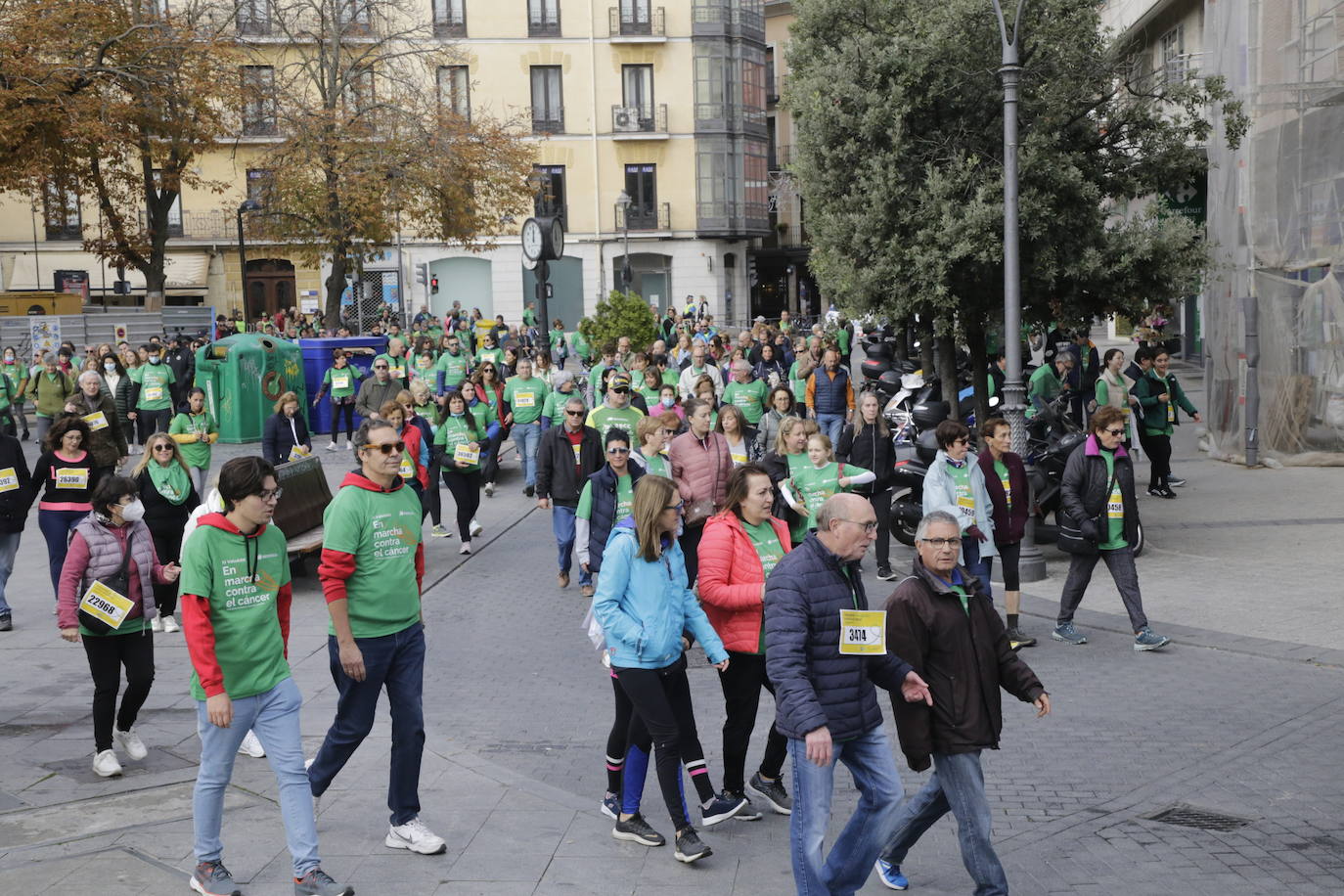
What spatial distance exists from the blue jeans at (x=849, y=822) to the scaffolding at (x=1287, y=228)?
1337 cm

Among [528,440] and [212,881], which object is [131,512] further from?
[528,440]

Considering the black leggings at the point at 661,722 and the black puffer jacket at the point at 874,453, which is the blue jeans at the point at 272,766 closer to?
the black leggings at the point at 661,722

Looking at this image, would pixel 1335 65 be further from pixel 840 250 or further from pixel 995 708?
pixel 995 708

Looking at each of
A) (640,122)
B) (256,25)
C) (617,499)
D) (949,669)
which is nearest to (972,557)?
(617,499)

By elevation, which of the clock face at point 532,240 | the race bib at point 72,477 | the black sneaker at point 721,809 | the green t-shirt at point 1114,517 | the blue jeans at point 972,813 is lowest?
the black sneaker at point 721,809

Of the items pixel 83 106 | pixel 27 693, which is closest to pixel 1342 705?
pixel 27 693

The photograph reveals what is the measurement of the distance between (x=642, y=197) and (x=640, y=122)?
2.62 meters

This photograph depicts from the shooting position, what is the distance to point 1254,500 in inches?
618

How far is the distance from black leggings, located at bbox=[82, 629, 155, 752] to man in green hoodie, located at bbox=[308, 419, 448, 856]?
1685 mm

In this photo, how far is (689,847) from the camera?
604 centimetres

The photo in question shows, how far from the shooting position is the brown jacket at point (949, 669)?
17.2 feet

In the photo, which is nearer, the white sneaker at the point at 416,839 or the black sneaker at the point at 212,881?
the black sneaker at the point at 212,881

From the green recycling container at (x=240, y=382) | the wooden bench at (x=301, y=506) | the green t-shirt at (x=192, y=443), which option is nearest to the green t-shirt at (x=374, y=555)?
the wooden bench at (x=301, y=506)

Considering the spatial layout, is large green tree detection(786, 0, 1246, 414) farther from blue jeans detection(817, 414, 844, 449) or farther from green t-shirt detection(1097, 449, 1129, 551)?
green t-shirt detection(1097, 449, 1129, 551)
